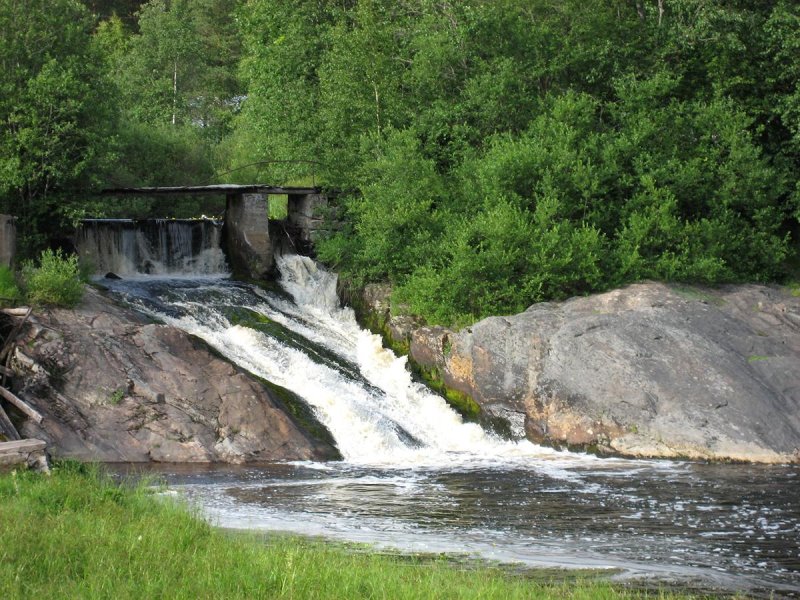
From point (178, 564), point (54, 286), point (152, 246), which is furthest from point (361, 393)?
point (178, 564)

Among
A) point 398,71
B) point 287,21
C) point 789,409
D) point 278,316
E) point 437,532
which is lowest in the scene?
point 437,532

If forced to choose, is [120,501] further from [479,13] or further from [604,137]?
[479,13]

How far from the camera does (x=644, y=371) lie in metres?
19.9

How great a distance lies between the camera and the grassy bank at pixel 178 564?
825 cm

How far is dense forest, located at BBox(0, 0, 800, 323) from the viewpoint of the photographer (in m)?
23.2

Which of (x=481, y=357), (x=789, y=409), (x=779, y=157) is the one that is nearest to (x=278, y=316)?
(x=481, y=357)

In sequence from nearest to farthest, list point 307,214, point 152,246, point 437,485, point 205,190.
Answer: point 437,485 < point 205,190 < point 152,246 < point 307,214

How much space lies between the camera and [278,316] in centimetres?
2419

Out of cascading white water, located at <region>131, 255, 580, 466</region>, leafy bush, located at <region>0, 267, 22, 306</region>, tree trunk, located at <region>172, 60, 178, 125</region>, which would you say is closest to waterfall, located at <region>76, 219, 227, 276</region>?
cascading white water, located at <region>131, 255, 580, 466</region>

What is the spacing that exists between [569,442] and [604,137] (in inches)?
360

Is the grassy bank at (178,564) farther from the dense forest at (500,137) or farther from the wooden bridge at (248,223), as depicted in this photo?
the wooden bridge at (248,223)

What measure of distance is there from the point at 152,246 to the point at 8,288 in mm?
7947

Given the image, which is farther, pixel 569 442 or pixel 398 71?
pixel 398 71

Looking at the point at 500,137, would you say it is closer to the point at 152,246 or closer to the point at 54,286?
the point at 152,246
